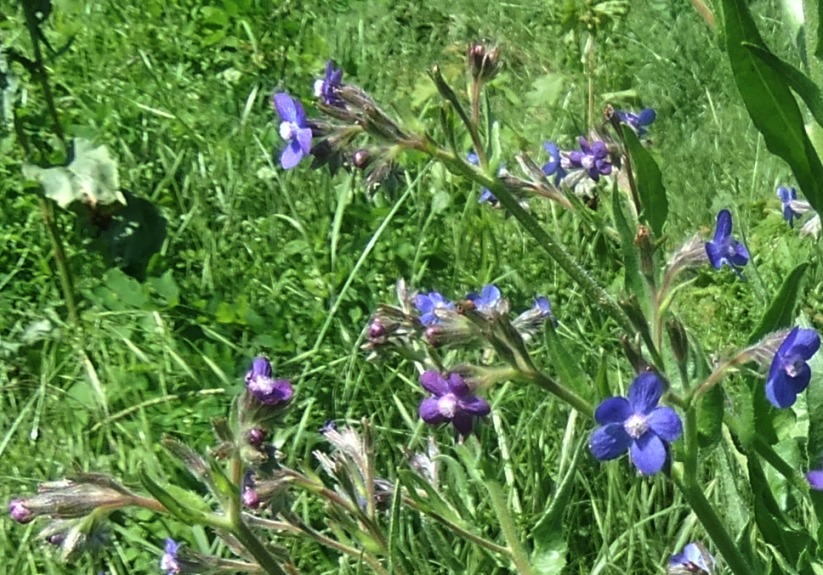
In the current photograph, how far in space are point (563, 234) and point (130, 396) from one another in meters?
1.11

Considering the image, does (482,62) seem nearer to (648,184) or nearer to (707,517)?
(648,184)

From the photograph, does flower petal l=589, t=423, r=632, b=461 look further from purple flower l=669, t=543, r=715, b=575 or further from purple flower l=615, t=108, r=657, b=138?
purple flower l=615, t=108, r=657, b=138

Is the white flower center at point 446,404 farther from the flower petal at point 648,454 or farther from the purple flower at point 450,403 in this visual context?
the flower petal at point 648,454

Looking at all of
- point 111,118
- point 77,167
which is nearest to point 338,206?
point 77,167

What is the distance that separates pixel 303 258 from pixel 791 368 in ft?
5.73

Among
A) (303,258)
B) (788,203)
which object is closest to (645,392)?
(788,203)

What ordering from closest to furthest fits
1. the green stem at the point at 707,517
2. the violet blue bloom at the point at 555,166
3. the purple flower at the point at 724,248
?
the green stem at the point at 707,517
the purple flower at the point at 724,248
the violet blue bloom at the point at 555,166

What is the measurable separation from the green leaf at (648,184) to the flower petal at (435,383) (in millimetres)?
360

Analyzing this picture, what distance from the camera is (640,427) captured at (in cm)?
105

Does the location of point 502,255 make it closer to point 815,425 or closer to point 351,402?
point 351,402

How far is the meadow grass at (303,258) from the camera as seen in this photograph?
2037 mm

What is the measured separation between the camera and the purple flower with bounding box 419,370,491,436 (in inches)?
48.9

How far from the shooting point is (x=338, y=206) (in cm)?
270

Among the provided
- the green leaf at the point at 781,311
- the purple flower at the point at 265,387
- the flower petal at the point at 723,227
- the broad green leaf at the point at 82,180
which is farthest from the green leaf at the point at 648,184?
the broad green leaf at the point at 82,180
